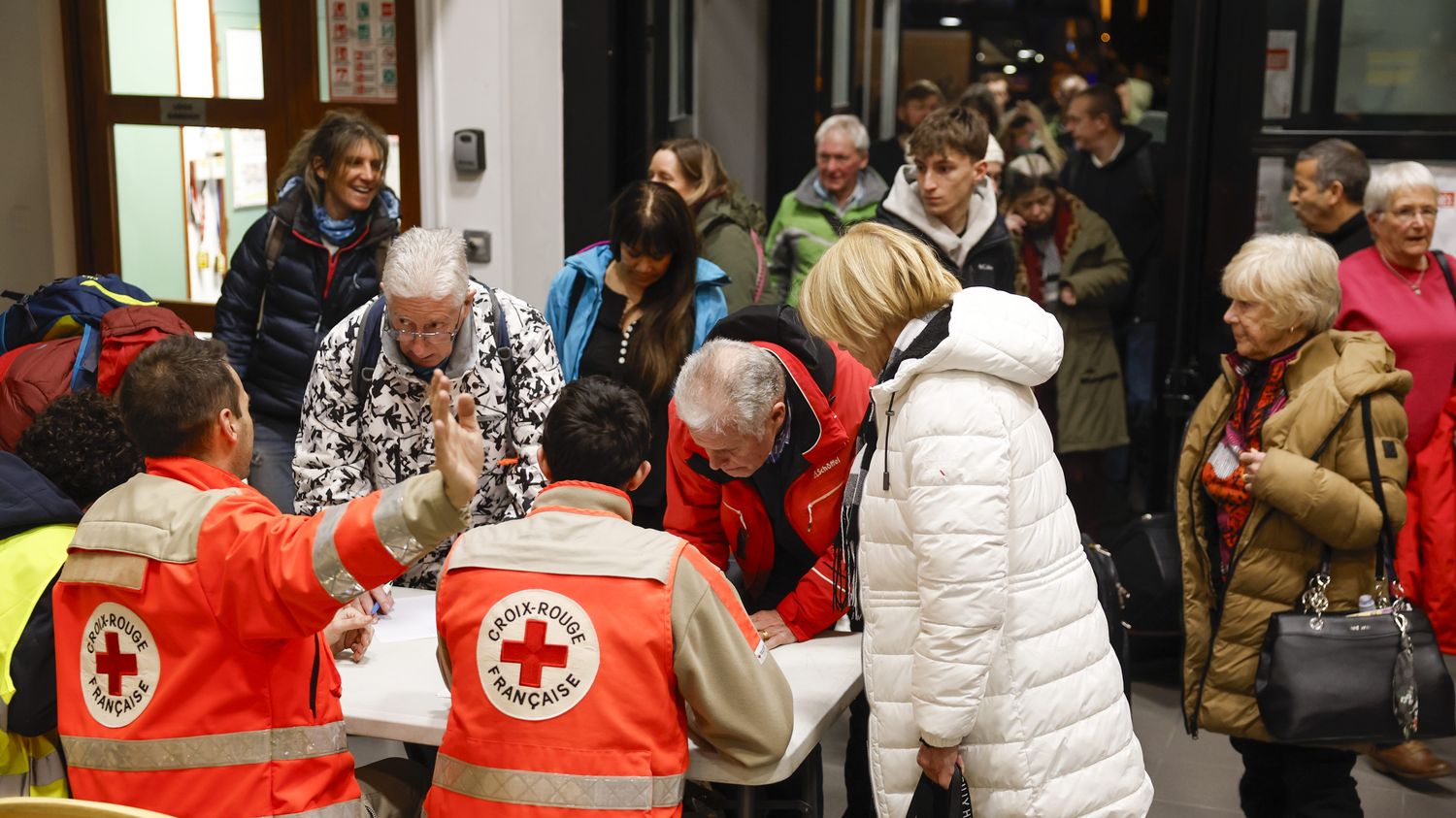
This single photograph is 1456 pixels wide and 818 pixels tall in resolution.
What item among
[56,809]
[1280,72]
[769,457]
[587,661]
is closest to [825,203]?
[1280,72]

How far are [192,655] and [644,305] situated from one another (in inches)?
74.8

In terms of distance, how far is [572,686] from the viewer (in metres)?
2.24

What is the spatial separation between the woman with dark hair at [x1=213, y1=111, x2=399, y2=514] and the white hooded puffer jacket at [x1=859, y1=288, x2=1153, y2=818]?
2.21 meters

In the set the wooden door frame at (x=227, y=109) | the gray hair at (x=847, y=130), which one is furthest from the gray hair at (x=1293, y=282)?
the wooden door frame at (x=227, y=109)

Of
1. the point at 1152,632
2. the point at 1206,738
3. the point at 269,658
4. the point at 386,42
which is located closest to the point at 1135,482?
the point at 1152,632

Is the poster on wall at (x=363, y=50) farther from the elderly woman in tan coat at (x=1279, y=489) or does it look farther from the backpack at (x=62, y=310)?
the elderly woman in tan coat at (x=1279, y=489)

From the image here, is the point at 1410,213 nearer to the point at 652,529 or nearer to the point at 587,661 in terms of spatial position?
the point at 652,529

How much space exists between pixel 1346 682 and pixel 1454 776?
1376mm

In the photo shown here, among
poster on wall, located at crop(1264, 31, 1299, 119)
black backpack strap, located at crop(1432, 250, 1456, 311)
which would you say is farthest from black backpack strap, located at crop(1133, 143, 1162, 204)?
black backpack strap, located at crop(1432, 250, 1456, 311)

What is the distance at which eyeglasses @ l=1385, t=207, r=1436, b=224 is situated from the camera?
4074mm

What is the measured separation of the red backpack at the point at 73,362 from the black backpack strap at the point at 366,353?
41 centimetres

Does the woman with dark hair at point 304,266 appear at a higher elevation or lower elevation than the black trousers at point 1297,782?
higher

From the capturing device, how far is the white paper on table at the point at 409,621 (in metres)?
2.98

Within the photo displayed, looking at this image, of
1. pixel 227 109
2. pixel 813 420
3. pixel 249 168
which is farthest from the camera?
pixel 249 168
